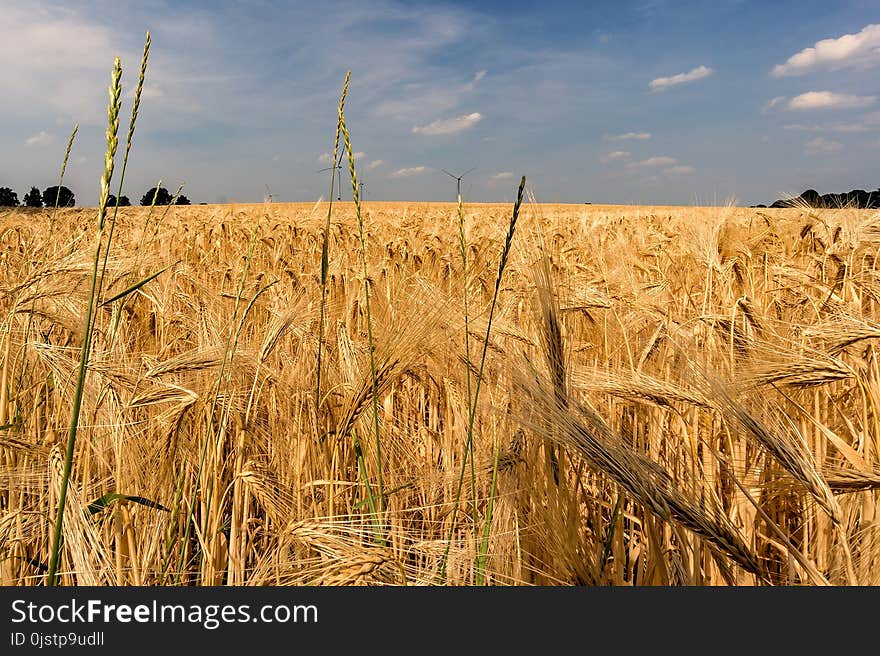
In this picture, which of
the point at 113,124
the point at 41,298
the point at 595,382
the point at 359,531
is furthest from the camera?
the point at 41,298

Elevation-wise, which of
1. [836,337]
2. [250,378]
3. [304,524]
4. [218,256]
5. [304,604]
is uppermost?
[218,256]

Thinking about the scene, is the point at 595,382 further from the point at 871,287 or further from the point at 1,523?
the point at 871,287

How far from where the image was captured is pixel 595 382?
4.21ft

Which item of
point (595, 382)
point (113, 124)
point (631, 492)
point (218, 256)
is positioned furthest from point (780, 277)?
point (218, 256)

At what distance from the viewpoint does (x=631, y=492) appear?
86cm

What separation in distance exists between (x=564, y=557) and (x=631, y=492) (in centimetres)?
16

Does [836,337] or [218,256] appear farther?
[218,256]

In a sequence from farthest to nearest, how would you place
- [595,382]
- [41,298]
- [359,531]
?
[41,298], [595,382], [359,531]

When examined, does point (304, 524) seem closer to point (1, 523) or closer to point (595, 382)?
point (1, 523)

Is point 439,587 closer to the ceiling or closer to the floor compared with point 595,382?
closer to the floor

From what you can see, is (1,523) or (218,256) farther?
(218,256)

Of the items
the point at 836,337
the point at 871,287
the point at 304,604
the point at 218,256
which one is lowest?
the point at 304,604

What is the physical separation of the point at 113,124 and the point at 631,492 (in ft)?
2.85

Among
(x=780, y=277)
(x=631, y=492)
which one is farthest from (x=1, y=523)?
(x=780, y=277)
